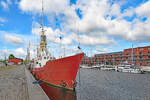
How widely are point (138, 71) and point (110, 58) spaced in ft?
134

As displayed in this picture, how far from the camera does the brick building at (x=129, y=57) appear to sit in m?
60.6

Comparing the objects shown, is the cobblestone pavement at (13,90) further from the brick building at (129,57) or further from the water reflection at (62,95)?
the brick building at (129,57)

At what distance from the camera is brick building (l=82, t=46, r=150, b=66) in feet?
199

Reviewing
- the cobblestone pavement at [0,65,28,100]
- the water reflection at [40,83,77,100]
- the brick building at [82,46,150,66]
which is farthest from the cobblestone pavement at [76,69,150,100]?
the brick building at [82,46,150,66]

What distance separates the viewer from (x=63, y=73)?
510 inches

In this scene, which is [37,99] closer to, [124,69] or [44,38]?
[44,38]

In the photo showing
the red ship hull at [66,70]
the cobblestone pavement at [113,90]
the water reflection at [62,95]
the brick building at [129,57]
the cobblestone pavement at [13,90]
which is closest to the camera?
the cobblestone pavement at [13,90]

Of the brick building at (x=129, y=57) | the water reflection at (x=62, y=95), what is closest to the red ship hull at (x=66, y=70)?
the water reflection at (x=62, y=95)

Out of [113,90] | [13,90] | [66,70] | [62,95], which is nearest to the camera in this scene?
[13,90]

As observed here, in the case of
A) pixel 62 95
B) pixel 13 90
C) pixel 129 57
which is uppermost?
pixel 129 57

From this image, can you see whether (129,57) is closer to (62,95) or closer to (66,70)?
(66,70)

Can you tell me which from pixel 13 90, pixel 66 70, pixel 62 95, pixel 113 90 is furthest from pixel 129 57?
pixel 13 90

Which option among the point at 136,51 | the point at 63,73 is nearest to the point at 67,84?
the point at 63,73

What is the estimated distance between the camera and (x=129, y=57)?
224 ft
